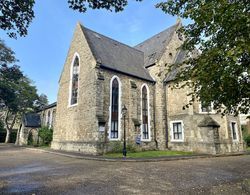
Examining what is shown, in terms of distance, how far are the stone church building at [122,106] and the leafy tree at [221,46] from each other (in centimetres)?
1031

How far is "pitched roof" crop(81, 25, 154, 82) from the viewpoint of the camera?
1867 centimetres

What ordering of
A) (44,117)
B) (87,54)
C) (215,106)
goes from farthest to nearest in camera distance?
1. (44,117)
2. (87,54)
3. (215,106)

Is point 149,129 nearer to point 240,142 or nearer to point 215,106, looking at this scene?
point 240,142

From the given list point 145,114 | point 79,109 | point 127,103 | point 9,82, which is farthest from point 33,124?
point 145,114

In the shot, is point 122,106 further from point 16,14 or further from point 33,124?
point 33,124

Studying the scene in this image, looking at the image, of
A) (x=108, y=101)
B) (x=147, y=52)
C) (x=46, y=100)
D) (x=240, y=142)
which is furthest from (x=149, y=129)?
(x=46, y=100)

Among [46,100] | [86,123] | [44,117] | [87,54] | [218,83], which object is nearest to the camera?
[218,83]

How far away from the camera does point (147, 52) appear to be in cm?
2633

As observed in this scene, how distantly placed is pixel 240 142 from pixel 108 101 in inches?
587

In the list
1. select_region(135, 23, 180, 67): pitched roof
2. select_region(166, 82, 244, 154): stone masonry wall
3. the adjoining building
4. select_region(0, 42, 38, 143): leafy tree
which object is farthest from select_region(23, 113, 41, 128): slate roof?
select_region(166, 82, 244, 154): stone masonry wall

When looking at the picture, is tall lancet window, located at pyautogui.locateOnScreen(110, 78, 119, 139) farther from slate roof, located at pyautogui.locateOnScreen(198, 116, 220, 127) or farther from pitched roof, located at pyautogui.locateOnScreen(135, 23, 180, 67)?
slate roof, located at pyautogui.locateOnScreen(198, 116, 220, 127)

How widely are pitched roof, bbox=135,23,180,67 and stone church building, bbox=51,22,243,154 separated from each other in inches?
8.8

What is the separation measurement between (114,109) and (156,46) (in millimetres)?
12315

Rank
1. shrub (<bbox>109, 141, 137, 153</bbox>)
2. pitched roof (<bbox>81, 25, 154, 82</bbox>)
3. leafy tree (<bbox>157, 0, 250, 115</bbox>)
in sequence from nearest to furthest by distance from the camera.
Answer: leafy tree (<bbox>157, 0, 250, 115</bbox>) → shrub (<bbox>109, 141, 137, 153</bbox>) → pitched roof (<bbox>81, 25, 154, 82</bbox>)
